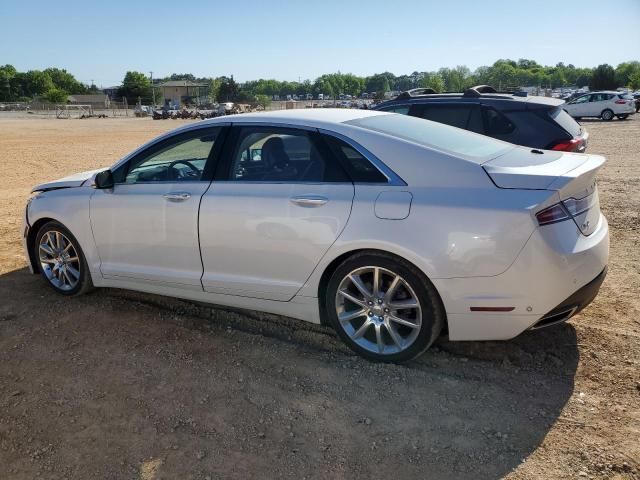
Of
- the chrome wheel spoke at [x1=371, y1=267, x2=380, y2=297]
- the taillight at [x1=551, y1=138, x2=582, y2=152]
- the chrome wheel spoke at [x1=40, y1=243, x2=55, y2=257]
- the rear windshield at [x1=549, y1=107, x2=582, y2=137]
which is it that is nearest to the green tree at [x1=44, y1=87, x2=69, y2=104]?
the chrome wheel spoke at [x1=40, y1=243, x2=55, y2=257]

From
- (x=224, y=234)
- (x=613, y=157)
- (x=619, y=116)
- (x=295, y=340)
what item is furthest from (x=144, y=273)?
(x=619, y=116)

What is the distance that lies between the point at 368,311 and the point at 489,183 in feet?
3.63

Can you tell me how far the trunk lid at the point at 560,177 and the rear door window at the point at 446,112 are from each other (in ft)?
12.2

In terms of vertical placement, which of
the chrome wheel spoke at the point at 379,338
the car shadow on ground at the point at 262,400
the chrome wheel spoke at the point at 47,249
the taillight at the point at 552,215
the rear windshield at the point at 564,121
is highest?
the rear windshield at the point at 564,121

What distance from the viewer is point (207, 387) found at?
3432mm

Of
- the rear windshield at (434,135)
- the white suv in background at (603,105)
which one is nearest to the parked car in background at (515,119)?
the rear windshield at (434,135)

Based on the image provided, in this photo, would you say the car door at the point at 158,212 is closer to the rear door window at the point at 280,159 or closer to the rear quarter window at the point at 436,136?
the rear door window at the point at 280,159

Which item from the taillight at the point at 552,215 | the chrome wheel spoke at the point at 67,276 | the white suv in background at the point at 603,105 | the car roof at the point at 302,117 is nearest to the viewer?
the taillight at the point at 552,215

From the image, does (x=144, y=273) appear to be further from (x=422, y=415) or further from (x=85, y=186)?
(x=422, y=415)

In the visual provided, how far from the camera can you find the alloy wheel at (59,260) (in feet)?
16.1

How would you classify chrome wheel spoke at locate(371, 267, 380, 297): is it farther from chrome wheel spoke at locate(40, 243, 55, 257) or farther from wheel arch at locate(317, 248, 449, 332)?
chrome wheel spoke at locate(40, 243, 55, 257)

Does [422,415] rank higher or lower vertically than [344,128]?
lower

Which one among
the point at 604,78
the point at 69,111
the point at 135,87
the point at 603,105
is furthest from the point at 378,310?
the point at 135,87

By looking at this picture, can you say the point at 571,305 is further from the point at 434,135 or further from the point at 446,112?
the point at 446,112
